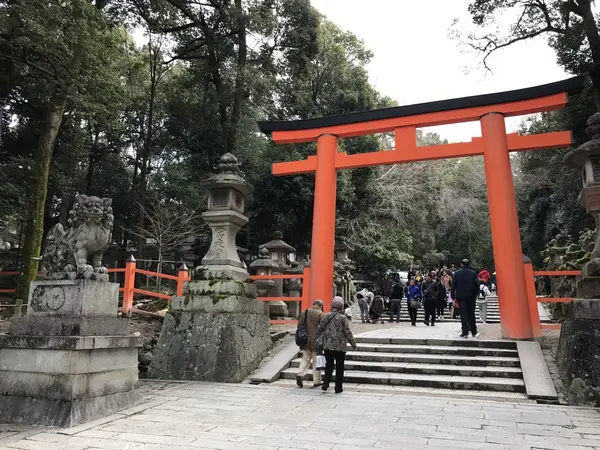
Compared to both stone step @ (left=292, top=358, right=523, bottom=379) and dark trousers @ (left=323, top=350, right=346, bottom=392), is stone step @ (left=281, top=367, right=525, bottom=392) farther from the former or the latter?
dark trousers @ (left=323, top=350, right=346, bottom=392)

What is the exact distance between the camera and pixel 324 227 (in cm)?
957

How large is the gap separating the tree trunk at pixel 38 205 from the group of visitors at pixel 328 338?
9.16m

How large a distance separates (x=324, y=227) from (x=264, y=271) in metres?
3.09

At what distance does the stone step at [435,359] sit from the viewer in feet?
22.6

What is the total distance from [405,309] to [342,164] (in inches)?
371

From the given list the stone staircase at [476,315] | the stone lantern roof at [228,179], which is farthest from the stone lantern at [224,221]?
the stone staircase at [476,315]

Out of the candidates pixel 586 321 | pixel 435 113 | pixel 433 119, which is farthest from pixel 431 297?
pixel 586 321

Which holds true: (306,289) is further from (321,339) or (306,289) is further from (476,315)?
(476,315)

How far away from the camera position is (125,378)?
206 inches

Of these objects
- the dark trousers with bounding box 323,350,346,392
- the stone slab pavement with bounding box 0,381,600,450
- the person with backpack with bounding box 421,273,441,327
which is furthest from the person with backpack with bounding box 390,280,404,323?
the stone slab pavement with bounding box 0,381,600,450

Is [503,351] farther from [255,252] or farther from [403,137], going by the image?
[255,252]

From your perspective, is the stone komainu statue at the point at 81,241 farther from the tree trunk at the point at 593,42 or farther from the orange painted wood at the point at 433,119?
the tree trunk at the point at 593,42

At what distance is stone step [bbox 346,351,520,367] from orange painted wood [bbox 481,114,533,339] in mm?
991

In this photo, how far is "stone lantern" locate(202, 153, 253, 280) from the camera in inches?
314
